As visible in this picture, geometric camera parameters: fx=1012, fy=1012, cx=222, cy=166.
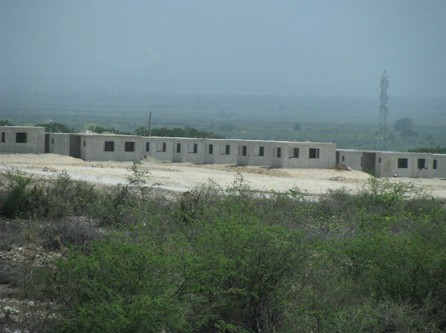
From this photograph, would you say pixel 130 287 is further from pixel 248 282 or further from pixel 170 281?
pixel 248 282

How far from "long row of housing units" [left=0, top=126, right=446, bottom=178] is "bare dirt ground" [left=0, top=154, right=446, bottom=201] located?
55.0 inches

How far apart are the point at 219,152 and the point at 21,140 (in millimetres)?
12831

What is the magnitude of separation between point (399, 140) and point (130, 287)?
185 metres

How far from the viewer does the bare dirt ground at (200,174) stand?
44.7 meters

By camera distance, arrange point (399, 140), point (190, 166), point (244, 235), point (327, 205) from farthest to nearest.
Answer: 1. point (399, 140)
2. point (190, 166)
3. point (327, 205)
4. point (244, 235)

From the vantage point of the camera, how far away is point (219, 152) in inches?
2542

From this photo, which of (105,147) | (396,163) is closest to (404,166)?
(396,163)

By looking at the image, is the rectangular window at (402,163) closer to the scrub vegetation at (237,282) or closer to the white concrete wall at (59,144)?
the white concrete wall at (59,144)

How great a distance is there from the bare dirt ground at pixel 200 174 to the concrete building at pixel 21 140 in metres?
1.48

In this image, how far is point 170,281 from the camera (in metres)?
14.2

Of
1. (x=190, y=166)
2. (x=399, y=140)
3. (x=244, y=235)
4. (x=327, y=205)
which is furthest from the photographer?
(x=399, y=140)

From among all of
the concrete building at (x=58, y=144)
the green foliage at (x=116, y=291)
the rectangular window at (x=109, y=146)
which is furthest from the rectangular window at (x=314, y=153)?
the green foliage at (x=116, y=291)

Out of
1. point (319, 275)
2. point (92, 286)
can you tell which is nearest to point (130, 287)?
point (92, 286)

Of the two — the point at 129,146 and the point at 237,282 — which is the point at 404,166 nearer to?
the point at 129,146
